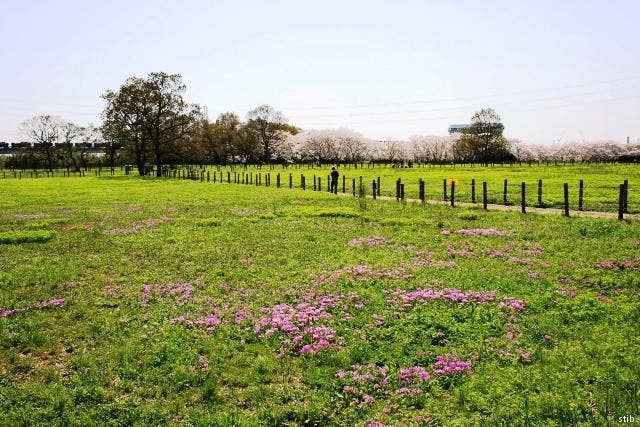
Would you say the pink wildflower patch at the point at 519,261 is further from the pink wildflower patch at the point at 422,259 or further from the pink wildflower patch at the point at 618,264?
the pink wildflower patch at the point at 422,259

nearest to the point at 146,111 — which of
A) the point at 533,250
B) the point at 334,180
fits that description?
the point at 334,180

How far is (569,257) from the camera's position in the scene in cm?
1516

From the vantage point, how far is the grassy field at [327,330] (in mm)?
7199

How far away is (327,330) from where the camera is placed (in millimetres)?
9922

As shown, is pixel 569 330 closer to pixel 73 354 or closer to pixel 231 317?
pixel 231 317

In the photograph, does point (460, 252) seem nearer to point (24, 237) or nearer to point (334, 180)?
point (24, 237)

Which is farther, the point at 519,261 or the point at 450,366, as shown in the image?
the point at 519,261

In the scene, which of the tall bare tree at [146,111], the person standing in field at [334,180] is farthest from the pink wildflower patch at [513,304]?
the tall bare tree at [146,111]

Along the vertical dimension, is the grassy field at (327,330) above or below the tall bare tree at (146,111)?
below

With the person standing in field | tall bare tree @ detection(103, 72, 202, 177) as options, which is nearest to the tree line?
tall bare tree @ detection(103, 72, 202, 177)

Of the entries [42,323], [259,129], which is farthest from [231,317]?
[259,129]

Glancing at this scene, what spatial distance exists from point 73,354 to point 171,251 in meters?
8.95

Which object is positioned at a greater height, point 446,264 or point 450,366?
point 446,264

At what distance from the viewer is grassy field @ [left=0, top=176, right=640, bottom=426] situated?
7.20 meters
